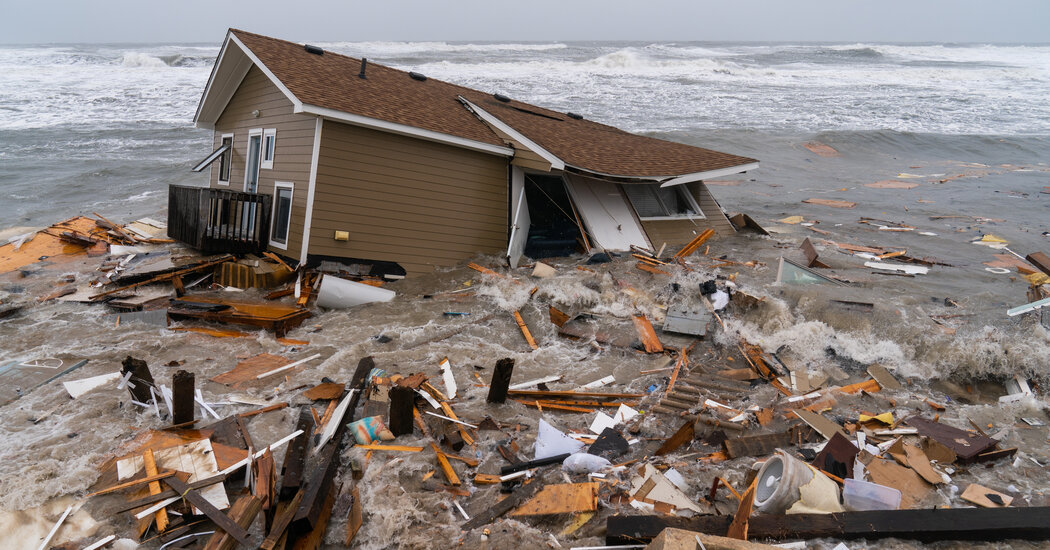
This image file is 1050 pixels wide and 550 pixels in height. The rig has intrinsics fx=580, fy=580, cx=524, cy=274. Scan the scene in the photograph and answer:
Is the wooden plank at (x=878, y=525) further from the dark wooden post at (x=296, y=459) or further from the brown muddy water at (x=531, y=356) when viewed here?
the dark wooden post at (x=296, y=459)

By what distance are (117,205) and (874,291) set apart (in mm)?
21342

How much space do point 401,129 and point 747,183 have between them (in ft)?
53.6

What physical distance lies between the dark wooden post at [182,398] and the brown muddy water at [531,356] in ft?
1.33

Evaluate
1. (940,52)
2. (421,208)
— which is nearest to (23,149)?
(421,208)

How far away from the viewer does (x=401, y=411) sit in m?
5.60

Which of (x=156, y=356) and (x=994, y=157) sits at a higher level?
(x=994, y=157)

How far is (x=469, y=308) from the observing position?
32.0 feet

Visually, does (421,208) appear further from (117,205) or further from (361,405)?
(117,205)

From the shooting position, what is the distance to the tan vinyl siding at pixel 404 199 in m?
10.0

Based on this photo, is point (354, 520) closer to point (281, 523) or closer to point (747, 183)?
point (281, 523)

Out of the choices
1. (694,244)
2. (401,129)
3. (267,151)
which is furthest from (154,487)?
(694,244)

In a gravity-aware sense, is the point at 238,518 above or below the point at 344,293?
above

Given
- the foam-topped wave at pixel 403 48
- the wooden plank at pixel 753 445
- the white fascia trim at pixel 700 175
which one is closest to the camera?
the wooden plank at pixel 753 445

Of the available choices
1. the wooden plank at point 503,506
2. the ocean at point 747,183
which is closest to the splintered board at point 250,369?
the ocean at point 747,183
